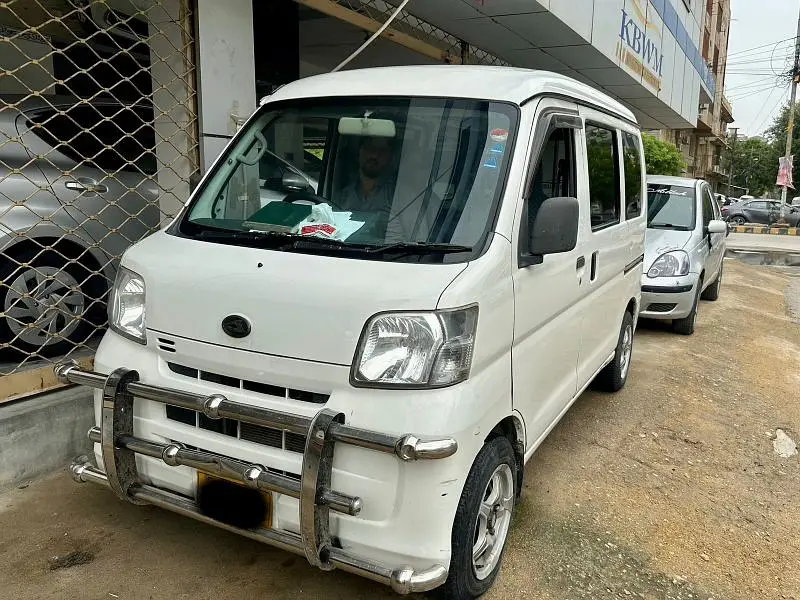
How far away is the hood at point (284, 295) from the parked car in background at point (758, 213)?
32.7 meters

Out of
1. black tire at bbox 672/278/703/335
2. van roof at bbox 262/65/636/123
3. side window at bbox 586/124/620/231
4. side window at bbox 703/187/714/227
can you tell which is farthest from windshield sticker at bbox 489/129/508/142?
side window at bbox 703/187/714/227

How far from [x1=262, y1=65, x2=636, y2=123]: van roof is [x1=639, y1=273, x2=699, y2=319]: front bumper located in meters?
4.30

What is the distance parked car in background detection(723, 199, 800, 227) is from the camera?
102ft

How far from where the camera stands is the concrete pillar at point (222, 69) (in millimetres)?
4348

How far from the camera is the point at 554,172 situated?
10.4ft

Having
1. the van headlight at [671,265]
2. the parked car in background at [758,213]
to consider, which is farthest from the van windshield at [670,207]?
the parked car in background at [758,213]

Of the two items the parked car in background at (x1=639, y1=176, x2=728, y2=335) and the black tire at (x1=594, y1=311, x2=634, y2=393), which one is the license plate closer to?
the black tire at (x1=594, y1=311, x2=634, y2=393)

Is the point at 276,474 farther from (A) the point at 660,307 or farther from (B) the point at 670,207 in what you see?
(B) the point at 670,207

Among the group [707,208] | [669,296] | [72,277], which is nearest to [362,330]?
[72,277]

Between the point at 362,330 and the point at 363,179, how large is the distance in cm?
98

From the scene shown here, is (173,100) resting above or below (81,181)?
above

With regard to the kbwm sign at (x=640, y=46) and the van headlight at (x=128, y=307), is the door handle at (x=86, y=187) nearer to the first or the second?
the van headlight at (x=128, y=307)

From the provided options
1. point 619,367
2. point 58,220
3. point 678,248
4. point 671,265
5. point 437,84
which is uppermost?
point 437,84

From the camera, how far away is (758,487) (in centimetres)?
387
